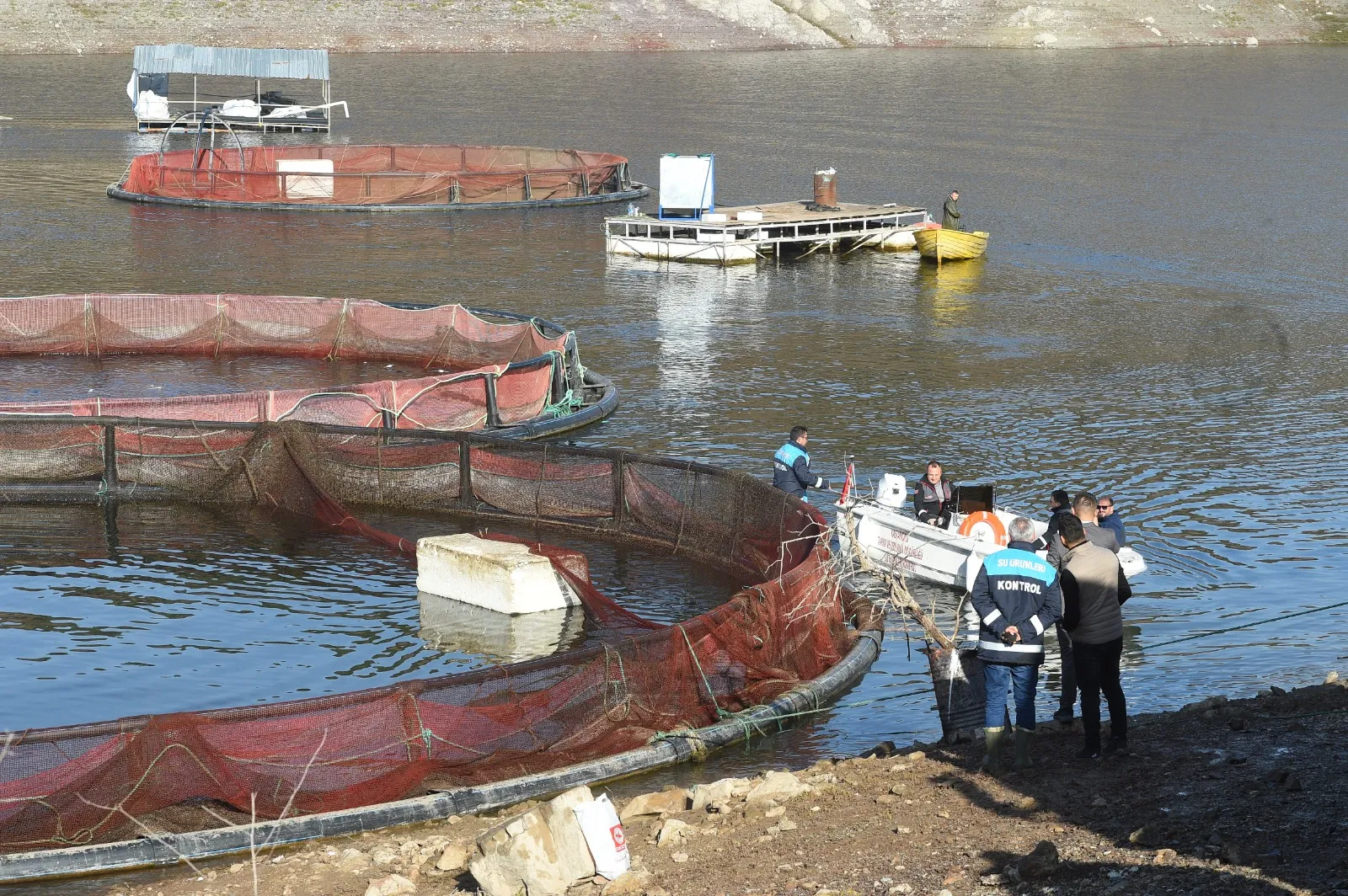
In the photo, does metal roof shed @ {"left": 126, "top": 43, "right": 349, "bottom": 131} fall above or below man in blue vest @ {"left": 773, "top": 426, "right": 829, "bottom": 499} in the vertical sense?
above

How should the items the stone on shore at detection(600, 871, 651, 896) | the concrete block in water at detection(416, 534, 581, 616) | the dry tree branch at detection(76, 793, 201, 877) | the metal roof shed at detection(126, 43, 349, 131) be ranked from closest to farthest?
1. the stone on shore at detection(600, 871, 651, 896)
2. the dry tree branch at detection(76, 793, 201, 877)
3. the concrete block in water at detection(416, 534, 581, 616)
4. the metal roof shed at detection(126, 43, 349, 131)

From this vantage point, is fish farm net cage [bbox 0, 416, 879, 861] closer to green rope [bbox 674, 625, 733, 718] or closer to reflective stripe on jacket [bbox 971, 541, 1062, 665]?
green rope [bbox 674, 625, 733, 718]

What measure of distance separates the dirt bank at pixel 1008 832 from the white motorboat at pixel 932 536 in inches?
215

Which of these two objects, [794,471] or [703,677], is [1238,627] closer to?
[794,471]

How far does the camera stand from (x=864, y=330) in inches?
1398

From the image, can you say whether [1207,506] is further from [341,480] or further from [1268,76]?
[1268,76]

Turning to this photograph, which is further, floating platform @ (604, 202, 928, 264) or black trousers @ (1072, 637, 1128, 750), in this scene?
floating platform @ (604, 202, 928, 264)

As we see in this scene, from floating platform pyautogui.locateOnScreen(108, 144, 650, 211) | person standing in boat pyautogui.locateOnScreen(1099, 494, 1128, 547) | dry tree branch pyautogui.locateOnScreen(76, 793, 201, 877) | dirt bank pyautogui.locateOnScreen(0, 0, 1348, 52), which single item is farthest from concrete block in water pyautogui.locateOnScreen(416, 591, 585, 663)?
dirt bank pyautogui.locateOnScreen(0, 0, 1348, 52)

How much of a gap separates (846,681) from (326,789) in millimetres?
5911

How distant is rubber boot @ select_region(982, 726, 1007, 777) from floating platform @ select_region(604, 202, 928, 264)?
104ft

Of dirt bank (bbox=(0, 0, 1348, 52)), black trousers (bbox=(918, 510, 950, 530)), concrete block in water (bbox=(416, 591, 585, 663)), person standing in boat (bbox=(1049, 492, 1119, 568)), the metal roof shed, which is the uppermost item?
dirt bank (bbox=(0, 0, 1348, 52))

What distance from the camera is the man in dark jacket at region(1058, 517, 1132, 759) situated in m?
12.6

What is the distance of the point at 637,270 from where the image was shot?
42281mm

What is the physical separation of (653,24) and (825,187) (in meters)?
63.6
